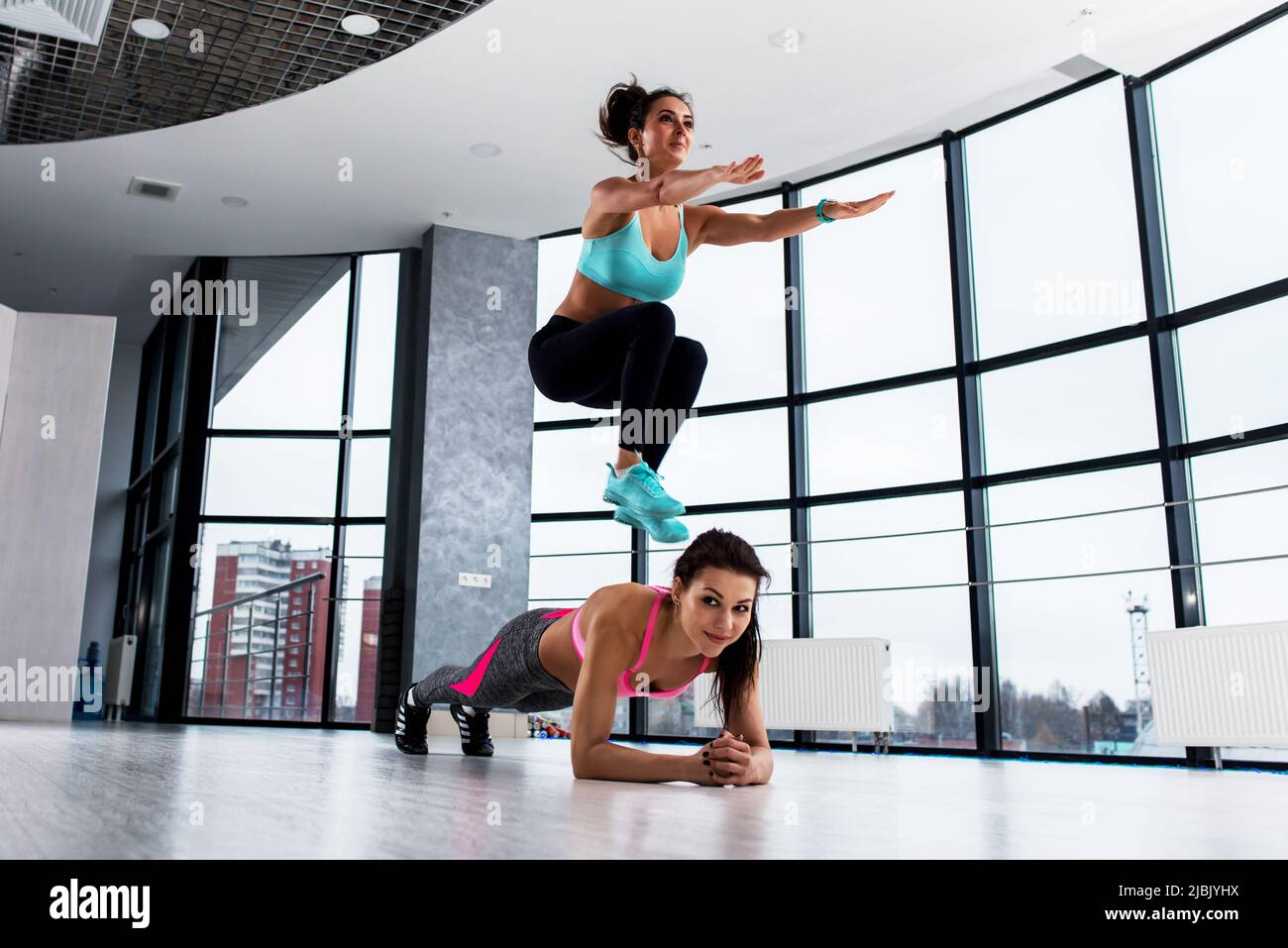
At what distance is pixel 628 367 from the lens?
2275mm

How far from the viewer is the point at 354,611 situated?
24.3 feet

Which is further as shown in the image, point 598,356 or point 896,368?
point 896,368

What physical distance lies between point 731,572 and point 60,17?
4285 mm

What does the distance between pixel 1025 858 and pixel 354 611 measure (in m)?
6.83

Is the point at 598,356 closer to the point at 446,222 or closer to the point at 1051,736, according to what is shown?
the point at 1051,736

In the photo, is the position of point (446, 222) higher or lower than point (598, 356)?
higher

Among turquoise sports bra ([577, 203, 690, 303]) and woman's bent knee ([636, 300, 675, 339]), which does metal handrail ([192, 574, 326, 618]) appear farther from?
woman's bent knee ([636, 300, 675, 339])

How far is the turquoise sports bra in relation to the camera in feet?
7.92

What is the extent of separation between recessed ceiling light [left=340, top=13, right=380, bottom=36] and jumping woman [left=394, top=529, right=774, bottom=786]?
323 cm

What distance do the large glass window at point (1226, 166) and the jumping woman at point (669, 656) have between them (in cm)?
386

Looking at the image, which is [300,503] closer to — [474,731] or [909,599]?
[909,599]

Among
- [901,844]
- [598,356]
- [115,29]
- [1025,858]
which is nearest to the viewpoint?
[1025,858]

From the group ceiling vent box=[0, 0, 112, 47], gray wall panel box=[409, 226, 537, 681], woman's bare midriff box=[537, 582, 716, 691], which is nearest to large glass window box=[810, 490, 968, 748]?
gray wall panel box=[409, 226, 537, 681]
